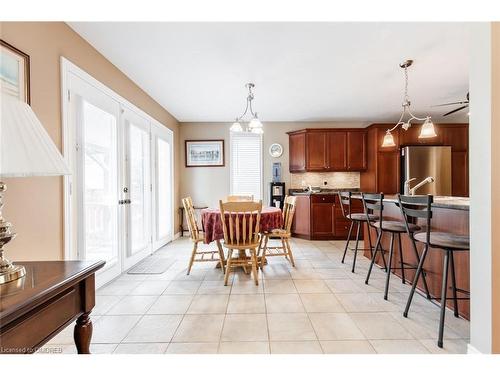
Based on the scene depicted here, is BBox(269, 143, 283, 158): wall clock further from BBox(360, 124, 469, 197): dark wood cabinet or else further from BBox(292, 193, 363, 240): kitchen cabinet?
BBox(360, 124, 469, 197): dark wood cabinet

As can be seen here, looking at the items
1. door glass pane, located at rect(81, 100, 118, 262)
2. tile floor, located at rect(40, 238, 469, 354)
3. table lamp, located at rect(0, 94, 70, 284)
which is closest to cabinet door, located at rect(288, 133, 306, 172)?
tile floor, located at rect(40, 238, 469, 354)

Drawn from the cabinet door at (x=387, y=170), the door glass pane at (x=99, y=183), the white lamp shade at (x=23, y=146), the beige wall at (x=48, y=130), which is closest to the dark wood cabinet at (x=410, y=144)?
the cabinet door at (x=387, y=170)

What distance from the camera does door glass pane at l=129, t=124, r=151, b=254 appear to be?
11.0 feet

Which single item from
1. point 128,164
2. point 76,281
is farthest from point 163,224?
point 76,281

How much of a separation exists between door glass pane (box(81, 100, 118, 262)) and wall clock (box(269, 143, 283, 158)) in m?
3.33

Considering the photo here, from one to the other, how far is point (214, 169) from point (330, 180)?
8.47ft

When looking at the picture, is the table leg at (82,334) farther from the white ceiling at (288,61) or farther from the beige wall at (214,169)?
the beige wall at (214,169)

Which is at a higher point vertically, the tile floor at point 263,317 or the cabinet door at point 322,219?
A: the cabinet door at point 322,219

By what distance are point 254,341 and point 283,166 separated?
166 inches

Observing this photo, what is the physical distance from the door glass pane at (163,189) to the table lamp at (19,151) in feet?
10.8

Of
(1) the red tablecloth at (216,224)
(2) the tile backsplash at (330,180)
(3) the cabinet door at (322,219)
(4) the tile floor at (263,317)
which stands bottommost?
(4) the tile floor at (263,317)

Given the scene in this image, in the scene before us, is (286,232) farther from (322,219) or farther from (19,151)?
(19,151)

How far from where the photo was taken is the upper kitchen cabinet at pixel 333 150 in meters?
5.21

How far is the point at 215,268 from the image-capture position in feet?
10.6
